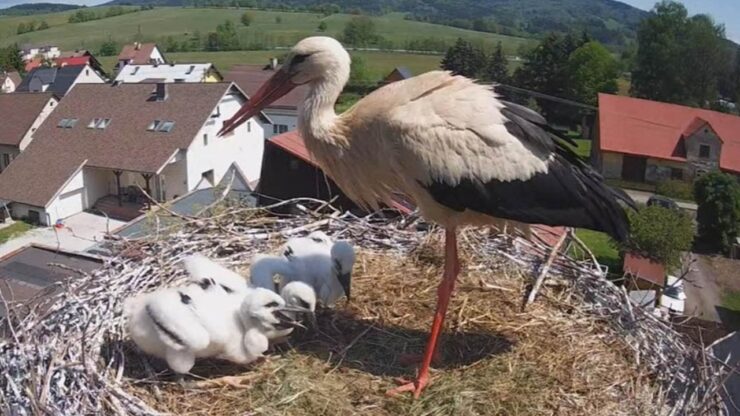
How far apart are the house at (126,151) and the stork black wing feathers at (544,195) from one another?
12.7m

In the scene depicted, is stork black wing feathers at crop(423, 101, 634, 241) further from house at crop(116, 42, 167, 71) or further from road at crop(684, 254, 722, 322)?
house at crop(116, 42, 167, 71)

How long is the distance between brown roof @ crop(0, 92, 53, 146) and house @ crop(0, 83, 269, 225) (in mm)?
2184

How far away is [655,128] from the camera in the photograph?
22.2 m

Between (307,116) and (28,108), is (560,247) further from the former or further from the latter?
(28,108)

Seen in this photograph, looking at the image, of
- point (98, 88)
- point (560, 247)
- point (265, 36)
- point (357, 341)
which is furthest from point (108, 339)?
point (265, 36)

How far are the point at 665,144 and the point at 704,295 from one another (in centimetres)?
984

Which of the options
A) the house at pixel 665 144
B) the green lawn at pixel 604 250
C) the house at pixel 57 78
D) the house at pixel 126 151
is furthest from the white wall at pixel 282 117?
the green lawn at pixel 604 250

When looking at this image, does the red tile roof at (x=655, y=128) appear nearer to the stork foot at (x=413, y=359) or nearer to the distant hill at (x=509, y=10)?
the stork foot at (x=413, y=359)

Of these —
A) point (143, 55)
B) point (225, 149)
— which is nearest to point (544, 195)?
point (225, 149)

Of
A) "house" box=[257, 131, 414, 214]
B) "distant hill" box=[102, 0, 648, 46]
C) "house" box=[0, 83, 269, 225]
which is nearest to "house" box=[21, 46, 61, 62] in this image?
"house" box=[0, 83, 269, 225]

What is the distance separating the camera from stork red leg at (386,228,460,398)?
9.09 ft

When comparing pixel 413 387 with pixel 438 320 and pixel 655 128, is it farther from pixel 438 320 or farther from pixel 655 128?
pixel 655 128

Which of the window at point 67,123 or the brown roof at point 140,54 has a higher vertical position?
the brown roof at point 140,54

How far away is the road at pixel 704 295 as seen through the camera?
1138 centimetres
